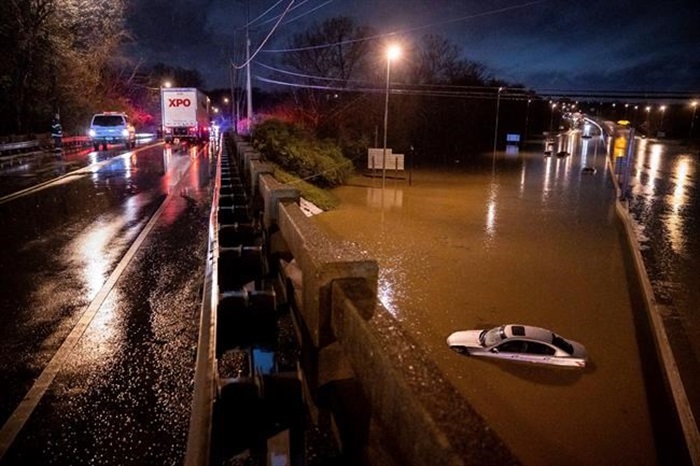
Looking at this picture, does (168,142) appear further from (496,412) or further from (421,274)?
(496,412)

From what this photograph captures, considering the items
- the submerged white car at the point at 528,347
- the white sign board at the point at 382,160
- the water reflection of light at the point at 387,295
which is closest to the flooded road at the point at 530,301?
the water reflection of light at the point at 387,295

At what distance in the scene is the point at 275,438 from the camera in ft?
13.5

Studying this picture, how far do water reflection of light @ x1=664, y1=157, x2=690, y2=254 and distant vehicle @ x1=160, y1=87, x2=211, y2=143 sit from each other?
31.3m

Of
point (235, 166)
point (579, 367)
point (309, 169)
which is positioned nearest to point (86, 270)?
point (579, 367)

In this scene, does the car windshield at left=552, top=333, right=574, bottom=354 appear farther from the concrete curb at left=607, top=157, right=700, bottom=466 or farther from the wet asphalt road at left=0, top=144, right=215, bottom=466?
the wet asphalt road at left=0, top=144, right=215, bottom=466

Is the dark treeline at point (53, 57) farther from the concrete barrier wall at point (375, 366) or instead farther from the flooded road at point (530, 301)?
the concrete barrier wall at point (375, 366)

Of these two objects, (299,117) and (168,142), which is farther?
(299,117)

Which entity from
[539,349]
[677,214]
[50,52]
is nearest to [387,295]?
[539,349]

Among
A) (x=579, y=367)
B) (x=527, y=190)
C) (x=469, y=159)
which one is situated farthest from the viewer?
(x=469, y=159)

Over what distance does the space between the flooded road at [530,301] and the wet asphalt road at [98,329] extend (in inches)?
213

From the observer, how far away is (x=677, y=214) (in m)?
26.2

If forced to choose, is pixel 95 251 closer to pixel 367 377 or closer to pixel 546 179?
pixel 367 377

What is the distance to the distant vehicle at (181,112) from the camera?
1563 inches

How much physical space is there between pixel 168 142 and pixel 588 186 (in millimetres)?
30798
